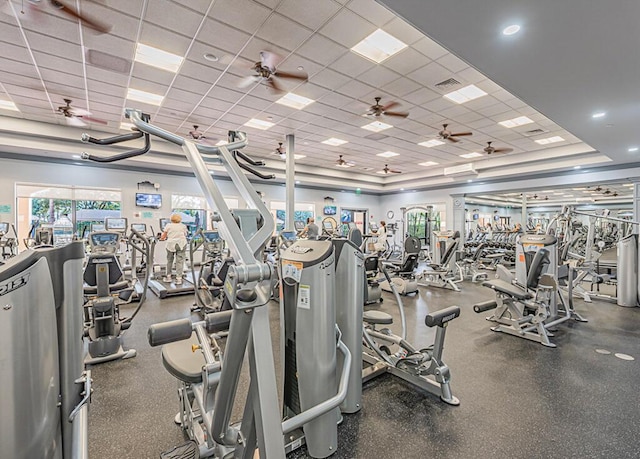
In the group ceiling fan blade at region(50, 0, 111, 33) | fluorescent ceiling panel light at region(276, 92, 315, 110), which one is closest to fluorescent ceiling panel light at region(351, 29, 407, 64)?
fluorescent ceiling panel light at region(276, 92, 315, 110)

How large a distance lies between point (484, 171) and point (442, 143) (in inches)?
127

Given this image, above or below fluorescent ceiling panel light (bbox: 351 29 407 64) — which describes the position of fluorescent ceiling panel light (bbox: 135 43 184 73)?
above

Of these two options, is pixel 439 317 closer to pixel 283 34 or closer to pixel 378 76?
pixel 283 34

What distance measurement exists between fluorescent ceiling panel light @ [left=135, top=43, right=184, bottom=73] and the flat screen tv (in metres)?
5.45

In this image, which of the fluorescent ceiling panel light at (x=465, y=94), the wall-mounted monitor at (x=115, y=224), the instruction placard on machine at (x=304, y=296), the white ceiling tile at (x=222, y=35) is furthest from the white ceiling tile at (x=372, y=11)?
the wall-mounted monitor at (x=115, y=224)

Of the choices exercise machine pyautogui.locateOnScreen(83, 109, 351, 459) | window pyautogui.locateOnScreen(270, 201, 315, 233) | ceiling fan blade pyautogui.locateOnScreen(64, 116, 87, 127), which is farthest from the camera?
window pyautogui.locateOnScreen(270, 201, 315, 233)

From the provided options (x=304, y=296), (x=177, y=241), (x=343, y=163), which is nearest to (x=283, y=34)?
(x=304, y=296)

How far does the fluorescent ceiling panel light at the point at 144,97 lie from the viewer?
5.18 meters

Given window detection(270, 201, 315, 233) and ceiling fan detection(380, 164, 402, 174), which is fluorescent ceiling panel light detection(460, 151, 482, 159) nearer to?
ceiling fan detection(380, 164, 402, 174)

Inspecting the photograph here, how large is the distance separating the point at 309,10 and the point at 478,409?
3.94 m

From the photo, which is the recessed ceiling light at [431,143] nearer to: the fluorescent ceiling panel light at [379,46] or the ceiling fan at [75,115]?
the fluorescent ceiling panel light at [379,46]

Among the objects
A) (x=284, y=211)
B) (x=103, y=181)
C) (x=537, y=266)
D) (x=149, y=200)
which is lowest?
(x=537, y=266)

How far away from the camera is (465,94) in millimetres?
5152

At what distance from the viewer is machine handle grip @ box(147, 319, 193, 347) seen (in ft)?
3.97
